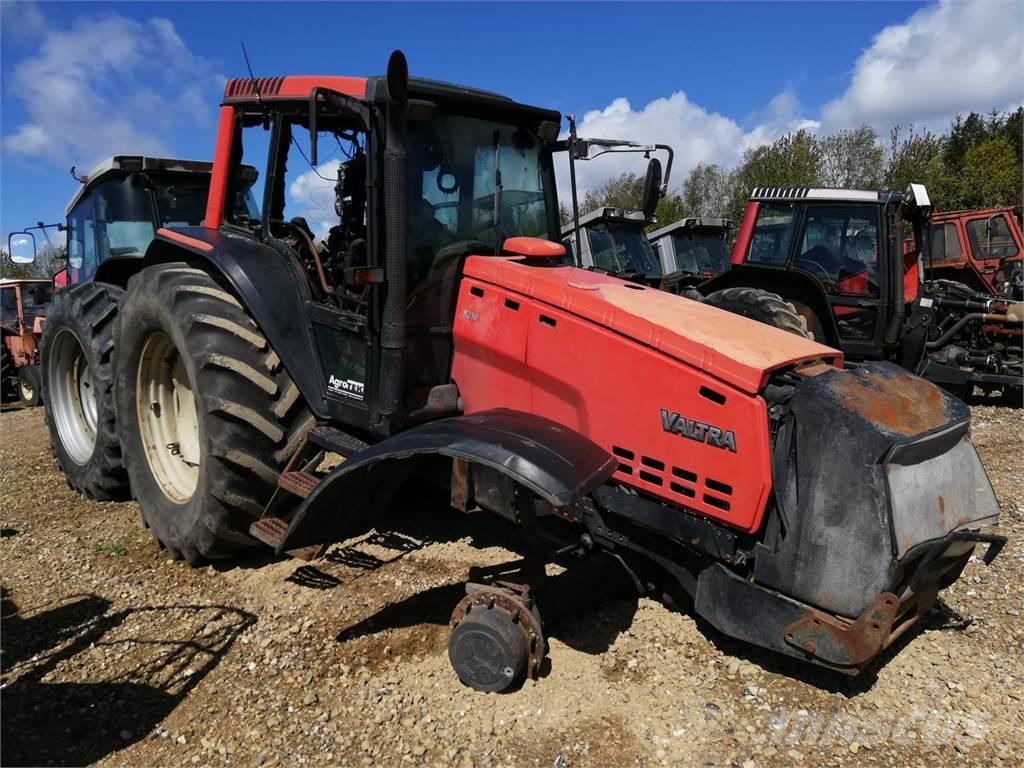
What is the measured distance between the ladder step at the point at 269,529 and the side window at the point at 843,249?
20.9 feet

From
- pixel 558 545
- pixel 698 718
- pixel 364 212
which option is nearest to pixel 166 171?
pixel 364 212

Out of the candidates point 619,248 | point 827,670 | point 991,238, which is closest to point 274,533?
point 827,670

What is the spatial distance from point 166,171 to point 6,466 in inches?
118

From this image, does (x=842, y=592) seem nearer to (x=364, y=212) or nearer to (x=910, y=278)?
(x=364, y=212)

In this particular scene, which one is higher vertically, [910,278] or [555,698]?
[910,278]

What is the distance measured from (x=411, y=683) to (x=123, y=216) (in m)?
5.81

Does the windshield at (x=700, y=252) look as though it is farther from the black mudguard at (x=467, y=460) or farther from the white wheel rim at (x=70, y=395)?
the black mudguard at (x=467, y=460)

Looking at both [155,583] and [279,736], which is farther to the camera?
[155,583]

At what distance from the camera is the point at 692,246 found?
46.0 ft

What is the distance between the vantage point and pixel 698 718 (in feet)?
9.07

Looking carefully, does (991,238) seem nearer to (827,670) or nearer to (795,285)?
(795,285)

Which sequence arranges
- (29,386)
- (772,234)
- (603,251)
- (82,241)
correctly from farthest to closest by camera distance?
(29,386) → (603,251) → (772,234) → (82,241)

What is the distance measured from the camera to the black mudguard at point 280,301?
375 centimetres

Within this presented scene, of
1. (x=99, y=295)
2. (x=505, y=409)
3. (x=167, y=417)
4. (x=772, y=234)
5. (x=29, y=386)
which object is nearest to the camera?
(x=505, y=409)
